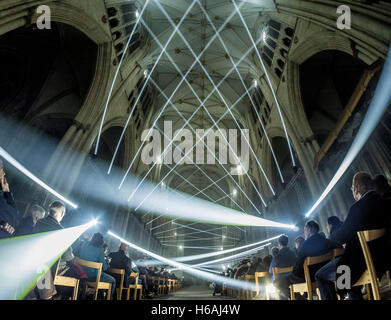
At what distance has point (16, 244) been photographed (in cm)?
246

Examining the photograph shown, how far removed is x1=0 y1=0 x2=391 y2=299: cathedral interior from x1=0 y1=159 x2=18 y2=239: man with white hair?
119 millimetres

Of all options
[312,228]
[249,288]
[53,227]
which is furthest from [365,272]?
[249,288]

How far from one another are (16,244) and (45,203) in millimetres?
5462

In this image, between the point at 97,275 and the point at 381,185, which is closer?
the point at 381,185

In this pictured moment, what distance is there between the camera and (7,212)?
103 inches

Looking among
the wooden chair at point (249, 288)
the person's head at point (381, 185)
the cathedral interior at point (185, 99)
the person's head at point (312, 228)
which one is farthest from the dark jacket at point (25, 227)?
the wooden chair at point (249, 288)

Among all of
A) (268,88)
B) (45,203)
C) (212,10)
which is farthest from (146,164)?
(212,10)

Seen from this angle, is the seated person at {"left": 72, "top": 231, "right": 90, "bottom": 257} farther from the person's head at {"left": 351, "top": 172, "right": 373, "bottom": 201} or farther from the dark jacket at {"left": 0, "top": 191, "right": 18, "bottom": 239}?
the person's head at {"left": 351, "top": 172, "right": 373, "bottom": 201}

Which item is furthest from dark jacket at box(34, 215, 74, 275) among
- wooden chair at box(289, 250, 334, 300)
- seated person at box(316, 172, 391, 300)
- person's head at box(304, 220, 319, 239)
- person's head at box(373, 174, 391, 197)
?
person's head at box(373, 174, 391, 197)

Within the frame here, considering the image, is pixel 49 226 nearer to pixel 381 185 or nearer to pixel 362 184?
pixel 362 184

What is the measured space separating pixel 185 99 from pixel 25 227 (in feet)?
56.5

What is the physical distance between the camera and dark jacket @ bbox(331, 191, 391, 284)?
1.75m
